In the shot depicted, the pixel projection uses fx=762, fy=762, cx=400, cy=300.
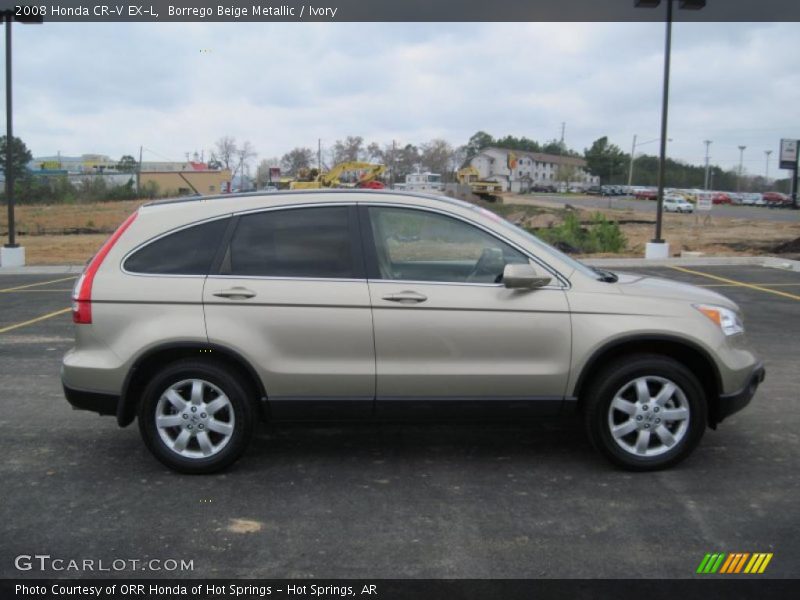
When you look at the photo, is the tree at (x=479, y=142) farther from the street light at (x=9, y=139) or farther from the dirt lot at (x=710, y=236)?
the street light at (x=9, y=139)

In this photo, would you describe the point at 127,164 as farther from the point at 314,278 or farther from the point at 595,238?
the point at 314,278

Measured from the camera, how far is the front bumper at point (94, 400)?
15.2ft

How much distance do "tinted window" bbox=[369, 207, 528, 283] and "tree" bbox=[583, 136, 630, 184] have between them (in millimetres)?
111978

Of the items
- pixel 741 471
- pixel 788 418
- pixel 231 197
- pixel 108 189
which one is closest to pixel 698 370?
pixel 741 471

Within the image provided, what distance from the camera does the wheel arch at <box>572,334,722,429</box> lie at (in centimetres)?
462

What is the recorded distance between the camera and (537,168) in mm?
125062

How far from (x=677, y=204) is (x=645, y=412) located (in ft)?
194

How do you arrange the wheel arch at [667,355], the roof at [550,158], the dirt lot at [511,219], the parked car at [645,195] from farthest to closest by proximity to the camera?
the roof at [550,158] → the parked car at [645,195] → the dirt lot at [511,219] → the wheel arch at [667,355]

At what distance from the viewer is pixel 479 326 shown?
459 centimetres

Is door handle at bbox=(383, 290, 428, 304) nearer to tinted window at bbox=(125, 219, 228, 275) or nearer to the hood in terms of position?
tinted window at bbox=(125, 219, 228, 275)

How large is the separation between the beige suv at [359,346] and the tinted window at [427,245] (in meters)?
0.06
